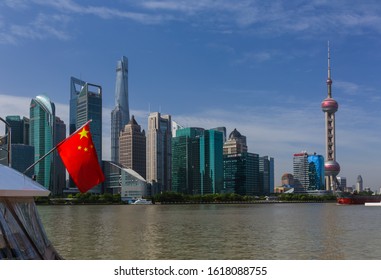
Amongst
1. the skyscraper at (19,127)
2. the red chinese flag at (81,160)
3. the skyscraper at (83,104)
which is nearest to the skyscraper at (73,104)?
the skyscraper at (83,104)

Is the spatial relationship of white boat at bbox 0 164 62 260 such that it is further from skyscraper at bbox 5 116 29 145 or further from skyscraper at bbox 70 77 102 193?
skyscraper at bbox 70 77 102 193

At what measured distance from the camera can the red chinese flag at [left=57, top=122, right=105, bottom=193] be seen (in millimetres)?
18688

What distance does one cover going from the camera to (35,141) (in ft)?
281

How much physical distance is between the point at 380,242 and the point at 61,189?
6095 inches

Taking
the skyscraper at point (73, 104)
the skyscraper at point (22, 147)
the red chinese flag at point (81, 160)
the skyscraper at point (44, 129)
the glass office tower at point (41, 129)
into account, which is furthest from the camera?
the skyscraper at point (73, 104)

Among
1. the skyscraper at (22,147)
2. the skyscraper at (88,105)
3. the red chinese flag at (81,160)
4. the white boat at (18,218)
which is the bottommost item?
the white boat at (18,218)

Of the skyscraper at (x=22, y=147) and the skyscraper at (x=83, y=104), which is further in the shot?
the skyscraper at (x=83, y=104)

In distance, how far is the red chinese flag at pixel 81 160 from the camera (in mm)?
18688

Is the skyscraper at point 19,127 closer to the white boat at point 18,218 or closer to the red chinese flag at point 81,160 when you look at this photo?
the red chinese flag at point 81,160

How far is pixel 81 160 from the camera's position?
62.0 feet

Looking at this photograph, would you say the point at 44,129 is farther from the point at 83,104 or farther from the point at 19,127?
the point at 83,104

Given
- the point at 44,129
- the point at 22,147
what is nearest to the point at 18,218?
the point at 44,129
